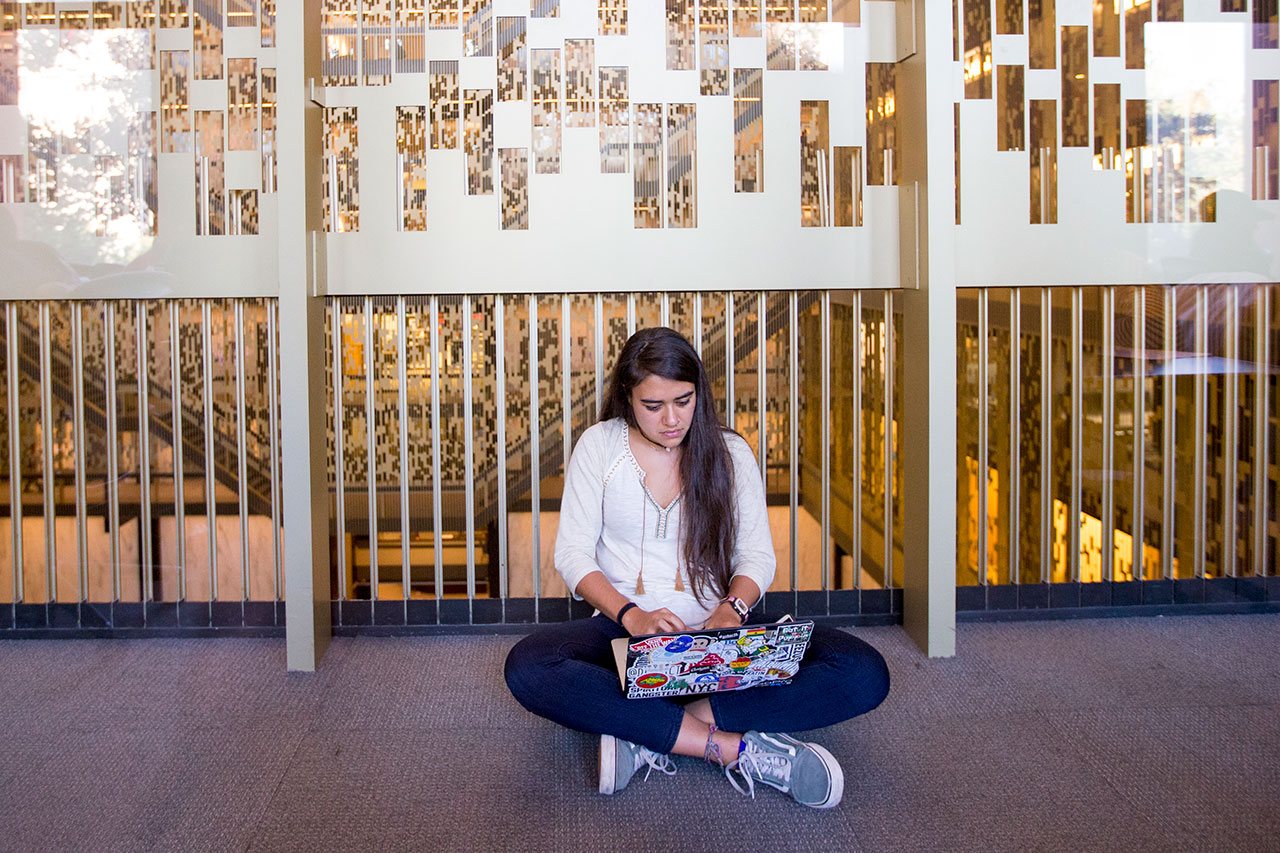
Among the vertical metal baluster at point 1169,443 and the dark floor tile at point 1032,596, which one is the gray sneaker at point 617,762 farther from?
the vertical metal baluster at point 1169,443

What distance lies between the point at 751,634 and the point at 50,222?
6.82 ft

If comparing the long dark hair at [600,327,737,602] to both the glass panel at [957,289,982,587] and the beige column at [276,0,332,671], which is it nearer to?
the beige column at [276,0,332,671]

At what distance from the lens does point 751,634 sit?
1.83 m

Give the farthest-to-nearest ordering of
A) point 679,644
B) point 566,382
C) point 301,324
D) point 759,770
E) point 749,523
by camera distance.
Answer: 1. point 566,382
2. point 301,324
3. point 749,523
4. point 759,770
5. point 679,644

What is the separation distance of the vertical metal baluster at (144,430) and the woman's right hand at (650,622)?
1.52m

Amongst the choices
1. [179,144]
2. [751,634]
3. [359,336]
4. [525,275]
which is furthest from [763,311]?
[179,144]

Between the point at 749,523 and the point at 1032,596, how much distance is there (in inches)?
44.2

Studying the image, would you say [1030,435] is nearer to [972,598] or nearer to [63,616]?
[972,598]

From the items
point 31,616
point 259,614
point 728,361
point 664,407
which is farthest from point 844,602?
point 31,616

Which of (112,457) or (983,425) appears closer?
(112,457)

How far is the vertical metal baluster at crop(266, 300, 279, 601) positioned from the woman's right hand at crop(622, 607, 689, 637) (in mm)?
1272

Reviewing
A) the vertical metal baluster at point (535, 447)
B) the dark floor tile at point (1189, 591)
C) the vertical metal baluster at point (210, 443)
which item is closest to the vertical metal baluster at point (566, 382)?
the vertical metal baluster at point (535, 447)

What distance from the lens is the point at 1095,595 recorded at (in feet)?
9.82

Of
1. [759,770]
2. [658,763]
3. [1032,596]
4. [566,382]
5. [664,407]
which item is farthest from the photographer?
[1032,596]
